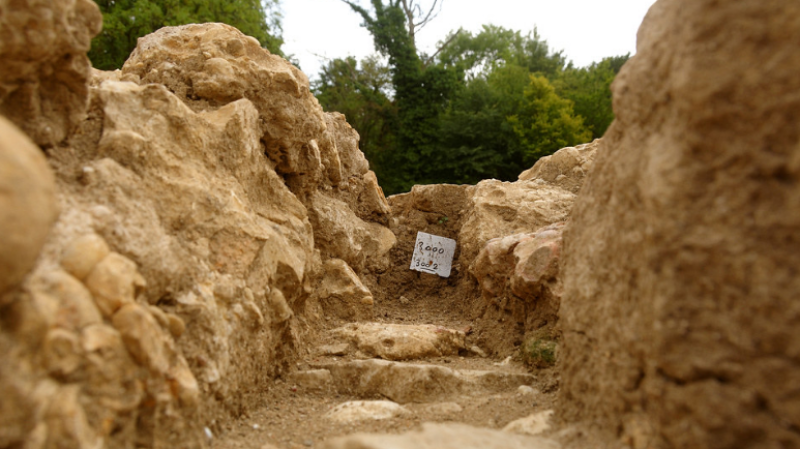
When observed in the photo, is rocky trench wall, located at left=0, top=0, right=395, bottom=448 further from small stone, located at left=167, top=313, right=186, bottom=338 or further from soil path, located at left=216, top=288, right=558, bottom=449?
soil path, located at left=216, top=288, right=558, bottom=449

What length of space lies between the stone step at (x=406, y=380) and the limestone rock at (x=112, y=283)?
1683 mm

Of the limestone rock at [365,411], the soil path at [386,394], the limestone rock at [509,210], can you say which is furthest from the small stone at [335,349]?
the limestone rock at [509,210]

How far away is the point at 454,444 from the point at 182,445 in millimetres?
1105

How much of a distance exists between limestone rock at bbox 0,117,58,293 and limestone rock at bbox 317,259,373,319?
9.98 feet

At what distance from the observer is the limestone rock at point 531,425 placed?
2.78 meters

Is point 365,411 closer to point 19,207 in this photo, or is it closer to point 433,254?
point 19,207

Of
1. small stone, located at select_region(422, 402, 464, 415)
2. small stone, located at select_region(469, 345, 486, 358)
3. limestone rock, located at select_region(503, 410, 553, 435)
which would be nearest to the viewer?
limestone rock, located at select_region(503, 410, 553, 435)

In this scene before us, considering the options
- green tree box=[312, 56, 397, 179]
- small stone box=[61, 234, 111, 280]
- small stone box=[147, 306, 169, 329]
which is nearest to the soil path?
small stone box=[147, 306, 169, 329]

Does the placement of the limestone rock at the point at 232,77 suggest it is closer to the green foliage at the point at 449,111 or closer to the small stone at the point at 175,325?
the small stone at the point at 175,325

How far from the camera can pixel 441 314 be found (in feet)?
18.5

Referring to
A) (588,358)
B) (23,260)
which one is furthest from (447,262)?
(23,260)

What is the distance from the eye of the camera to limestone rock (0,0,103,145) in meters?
2.28

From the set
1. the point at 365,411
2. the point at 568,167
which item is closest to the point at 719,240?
the point at 365,411

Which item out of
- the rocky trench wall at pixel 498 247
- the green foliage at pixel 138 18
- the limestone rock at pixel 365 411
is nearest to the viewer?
the limestone rock at pixel 365 411
